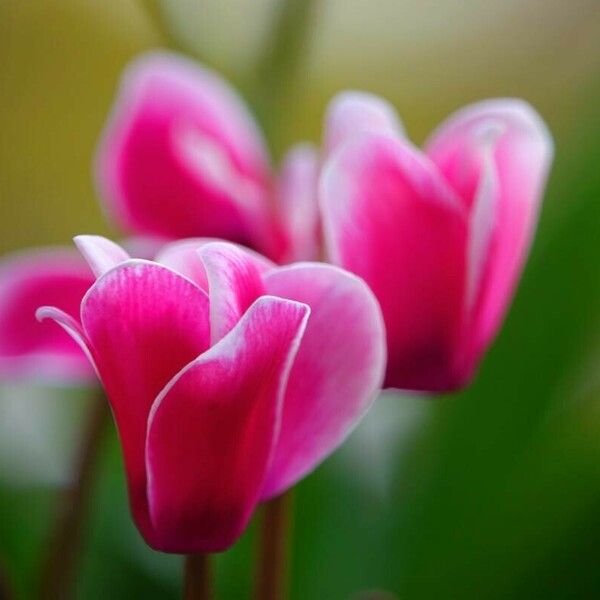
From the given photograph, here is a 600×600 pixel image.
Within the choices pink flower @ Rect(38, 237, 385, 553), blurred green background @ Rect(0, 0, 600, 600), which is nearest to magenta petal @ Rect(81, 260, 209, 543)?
pink flower @ Rect(38, 237, 385, 553)

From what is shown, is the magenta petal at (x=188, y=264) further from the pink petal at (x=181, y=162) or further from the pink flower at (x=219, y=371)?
the pink petal at (x=181, y=162)

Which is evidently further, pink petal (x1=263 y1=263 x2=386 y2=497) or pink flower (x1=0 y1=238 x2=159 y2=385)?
pink flower (x1=0 y1=238 x2=159 y2=385)

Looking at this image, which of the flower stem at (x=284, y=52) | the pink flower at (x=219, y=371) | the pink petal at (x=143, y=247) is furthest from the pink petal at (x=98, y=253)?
the flower stem at (x=284, y=52)

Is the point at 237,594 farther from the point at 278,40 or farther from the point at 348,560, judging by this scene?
the point at 278,40

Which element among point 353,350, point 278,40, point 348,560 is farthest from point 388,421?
point 353,350

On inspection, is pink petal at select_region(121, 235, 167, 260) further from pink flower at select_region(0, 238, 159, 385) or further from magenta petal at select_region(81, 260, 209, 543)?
magenta petal at select_region(81, 260, 209, 543)

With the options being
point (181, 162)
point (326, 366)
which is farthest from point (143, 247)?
point (326, 366)

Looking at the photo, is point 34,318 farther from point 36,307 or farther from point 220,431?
point 220,431
